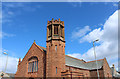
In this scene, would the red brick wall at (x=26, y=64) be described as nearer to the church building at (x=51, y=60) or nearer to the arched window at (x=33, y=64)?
the church building at (x=51, y=60)

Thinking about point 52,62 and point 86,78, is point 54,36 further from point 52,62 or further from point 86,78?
point 86,78

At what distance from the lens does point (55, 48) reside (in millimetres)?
32094

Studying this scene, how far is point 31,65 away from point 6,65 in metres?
8.24

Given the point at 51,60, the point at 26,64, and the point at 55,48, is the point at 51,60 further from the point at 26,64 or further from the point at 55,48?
the point at 26,64

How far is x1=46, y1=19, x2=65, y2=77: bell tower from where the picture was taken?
29.8 meters

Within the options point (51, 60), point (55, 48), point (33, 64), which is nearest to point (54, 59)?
point (51, 60)

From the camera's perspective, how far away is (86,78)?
4112cm

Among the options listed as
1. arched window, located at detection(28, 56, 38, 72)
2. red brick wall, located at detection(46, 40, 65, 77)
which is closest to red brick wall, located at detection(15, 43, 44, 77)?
A: arched window, located at detection(28, 56, 38, 72)

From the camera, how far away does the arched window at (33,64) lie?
1366 inches

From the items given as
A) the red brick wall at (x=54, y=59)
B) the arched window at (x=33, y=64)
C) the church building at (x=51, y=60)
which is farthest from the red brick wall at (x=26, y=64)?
the red brick wall at (x=54, y=59)

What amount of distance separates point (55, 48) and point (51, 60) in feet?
11.6

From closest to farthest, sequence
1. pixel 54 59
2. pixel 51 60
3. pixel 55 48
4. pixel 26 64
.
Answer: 1. pixel 54 59
2. pixel 51 60
3. pixel 55 48
4. pixel 26 64

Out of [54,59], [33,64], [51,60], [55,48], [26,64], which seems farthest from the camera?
[26,64]

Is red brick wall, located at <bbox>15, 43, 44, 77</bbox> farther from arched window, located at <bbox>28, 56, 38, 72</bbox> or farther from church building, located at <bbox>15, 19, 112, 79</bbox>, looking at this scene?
arched window, located at <bbox>28, 56, 38, 72</bbox>
